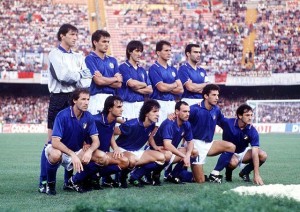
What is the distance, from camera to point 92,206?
5.64m

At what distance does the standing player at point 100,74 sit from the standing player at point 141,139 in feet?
2.03

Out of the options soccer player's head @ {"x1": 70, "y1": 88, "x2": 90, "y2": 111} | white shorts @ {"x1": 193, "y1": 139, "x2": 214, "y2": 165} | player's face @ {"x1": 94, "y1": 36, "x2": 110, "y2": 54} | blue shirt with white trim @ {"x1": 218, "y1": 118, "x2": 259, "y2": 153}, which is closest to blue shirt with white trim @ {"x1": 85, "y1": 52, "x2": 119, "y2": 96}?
player's face @ {"x1": 94, "y1": 36, "x2": 110, "y2": 54}

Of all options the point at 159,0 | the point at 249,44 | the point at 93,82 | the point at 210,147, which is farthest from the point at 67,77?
the point at 159,0

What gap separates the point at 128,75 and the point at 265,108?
22271mm

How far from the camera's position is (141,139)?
919cm

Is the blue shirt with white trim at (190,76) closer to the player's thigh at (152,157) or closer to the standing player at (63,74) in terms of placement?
the player's thigh at (152,157)

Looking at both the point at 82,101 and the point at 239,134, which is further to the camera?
the point at 239,134

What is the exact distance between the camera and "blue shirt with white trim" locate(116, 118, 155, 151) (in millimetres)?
9086

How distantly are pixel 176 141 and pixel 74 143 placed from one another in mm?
1949

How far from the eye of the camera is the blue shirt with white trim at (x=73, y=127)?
8086 mm

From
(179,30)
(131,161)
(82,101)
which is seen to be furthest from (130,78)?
(179,30)

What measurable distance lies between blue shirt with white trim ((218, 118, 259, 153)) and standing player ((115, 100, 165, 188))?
1.46 m

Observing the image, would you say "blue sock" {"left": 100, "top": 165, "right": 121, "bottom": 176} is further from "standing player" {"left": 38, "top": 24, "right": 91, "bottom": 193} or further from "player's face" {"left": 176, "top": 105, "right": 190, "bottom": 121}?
"player's face" {"left": 176, "top": 105, "right": 190, "bottom": 121}

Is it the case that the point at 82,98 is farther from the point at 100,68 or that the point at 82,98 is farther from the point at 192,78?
the point at 192,78
